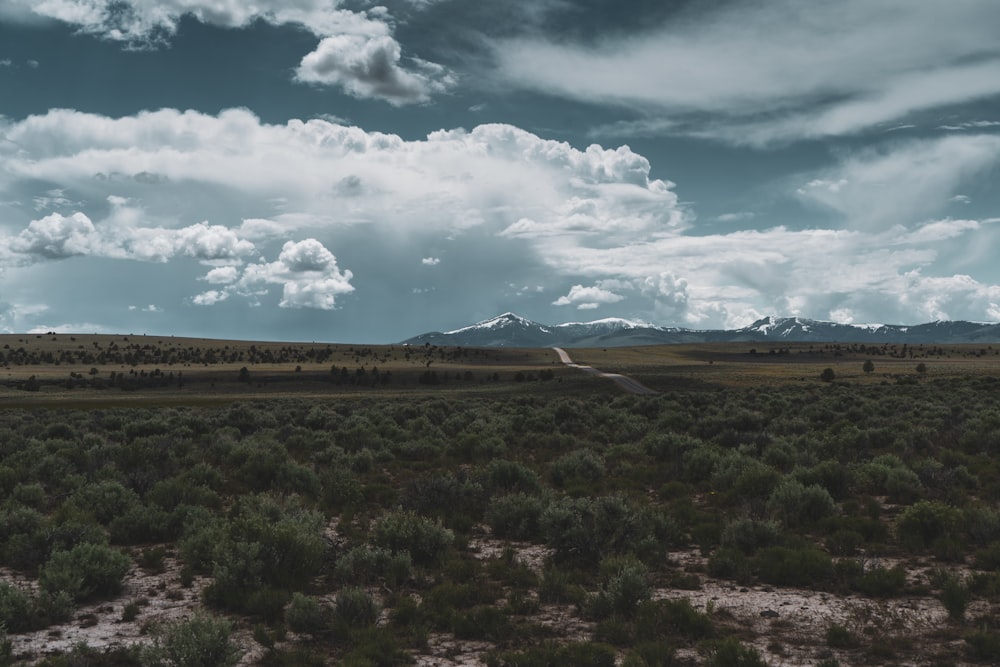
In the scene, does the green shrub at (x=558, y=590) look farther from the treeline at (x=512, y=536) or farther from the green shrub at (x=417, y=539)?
the green shrub at (x=417, y=539)

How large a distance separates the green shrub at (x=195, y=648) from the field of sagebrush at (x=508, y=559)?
0.03 meters

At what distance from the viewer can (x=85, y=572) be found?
10.3 meters

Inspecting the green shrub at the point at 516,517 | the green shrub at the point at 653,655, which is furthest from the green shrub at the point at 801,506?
the green shrub at the point at 653,655

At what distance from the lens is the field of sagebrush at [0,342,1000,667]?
8367 mm

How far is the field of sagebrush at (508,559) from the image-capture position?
27.5 feet

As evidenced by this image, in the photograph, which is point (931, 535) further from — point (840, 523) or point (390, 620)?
point (390, 620)

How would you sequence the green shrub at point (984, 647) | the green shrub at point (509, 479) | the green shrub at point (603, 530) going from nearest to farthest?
the green shrub at point (984, 647), the green shrub at point (603, 530), the green shrub at point (509, 479)

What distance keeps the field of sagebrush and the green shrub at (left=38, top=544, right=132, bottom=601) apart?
0.04m

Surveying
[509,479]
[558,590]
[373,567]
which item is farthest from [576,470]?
[373,567]

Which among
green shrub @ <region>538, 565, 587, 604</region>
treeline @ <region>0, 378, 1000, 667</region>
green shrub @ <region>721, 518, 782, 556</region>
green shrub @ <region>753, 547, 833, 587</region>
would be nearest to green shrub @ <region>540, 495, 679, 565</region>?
treeline @ <region>0, 378, 1000, 667</region>

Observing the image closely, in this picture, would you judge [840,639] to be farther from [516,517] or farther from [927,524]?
[516,517]

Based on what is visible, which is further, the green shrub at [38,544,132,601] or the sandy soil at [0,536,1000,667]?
the green shrub at [38,544,132,601]

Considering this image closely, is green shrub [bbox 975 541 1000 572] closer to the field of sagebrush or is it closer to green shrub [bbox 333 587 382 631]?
the field of sagebrush

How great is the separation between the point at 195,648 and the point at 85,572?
14.4ft
